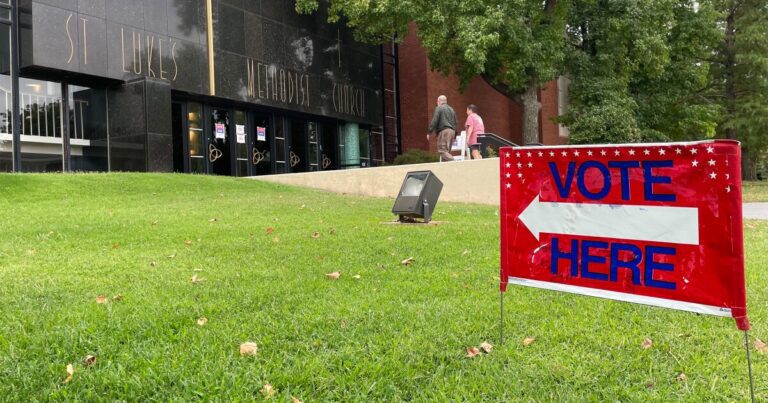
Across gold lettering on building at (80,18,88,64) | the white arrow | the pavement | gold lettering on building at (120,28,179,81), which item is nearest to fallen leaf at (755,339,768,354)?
the white arrow

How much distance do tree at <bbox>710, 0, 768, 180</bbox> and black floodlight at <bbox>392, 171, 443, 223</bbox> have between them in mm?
21894

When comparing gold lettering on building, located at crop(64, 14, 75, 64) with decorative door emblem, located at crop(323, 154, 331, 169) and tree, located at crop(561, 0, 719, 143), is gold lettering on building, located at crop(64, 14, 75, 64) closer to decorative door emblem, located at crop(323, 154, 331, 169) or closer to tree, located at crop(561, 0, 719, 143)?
decorative door emblem, located at crop(323, 154, 331, 169)

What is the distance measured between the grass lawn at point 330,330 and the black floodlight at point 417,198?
5.51 ft

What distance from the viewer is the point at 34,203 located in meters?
9.96

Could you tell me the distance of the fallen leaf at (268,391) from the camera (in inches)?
100

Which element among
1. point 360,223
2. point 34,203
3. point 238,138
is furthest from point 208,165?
point 360,223

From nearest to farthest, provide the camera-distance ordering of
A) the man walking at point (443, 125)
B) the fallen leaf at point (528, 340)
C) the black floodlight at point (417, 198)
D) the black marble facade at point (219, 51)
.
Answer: the fallen leaf at point (528, 340)
the black floodlight at point (417, 198)
the man walking at point (443, 125)
the black marble facade at point (219, 51)

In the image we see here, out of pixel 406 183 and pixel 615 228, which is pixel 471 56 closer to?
pixel 406 183

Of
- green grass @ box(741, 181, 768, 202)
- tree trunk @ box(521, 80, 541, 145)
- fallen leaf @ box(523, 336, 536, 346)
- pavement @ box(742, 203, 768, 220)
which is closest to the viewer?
fallen leaf @ box(523, 336, 536, 346)

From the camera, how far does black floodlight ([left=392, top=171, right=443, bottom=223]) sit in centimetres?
799

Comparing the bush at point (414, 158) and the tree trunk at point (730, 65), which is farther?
the tree trunk at point (730, 65)

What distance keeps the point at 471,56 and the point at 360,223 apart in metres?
9.90

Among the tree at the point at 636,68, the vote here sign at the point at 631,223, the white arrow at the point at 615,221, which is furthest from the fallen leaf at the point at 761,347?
Answer: the tree at the point at 636,68

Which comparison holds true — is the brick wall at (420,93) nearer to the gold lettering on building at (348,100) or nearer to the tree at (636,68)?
the gold lettering on building at (348,100)
